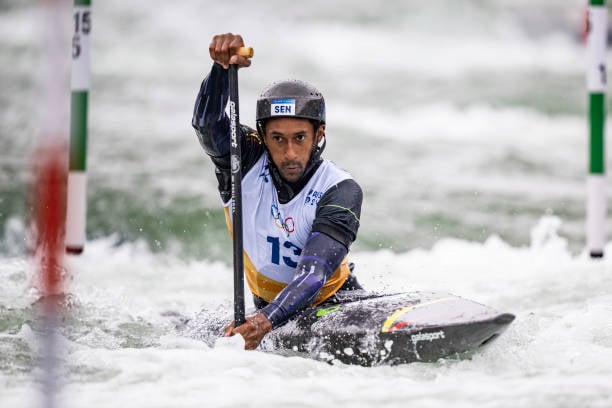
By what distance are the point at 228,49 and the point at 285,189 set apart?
72 cm

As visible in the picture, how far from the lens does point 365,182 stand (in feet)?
37.8

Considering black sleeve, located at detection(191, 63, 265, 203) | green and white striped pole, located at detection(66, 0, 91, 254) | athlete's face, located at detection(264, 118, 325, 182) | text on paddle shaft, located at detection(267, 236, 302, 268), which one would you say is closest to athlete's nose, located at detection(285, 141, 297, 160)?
athlete's face, located at detection(264, 118, 325, 182)

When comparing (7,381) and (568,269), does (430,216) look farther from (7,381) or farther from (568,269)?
(7,381)

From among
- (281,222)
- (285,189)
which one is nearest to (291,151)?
(285,189)

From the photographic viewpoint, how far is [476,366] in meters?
4.02

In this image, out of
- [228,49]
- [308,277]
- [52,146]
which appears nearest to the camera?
[52,146]

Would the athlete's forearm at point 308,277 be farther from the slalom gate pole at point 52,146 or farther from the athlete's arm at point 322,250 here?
the slalom gate pole at point 52,146

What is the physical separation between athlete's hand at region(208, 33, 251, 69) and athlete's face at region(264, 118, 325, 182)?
1.09ft

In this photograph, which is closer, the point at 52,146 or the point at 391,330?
the point at 52,146

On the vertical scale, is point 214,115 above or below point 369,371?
above

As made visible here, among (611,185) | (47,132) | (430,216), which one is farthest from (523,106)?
(47,132)

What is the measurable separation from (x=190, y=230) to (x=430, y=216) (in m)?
2.57

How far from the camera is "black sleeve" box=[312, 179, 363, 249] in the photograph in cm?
437

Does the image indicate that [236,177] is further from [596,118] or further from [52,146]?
[596,118]
